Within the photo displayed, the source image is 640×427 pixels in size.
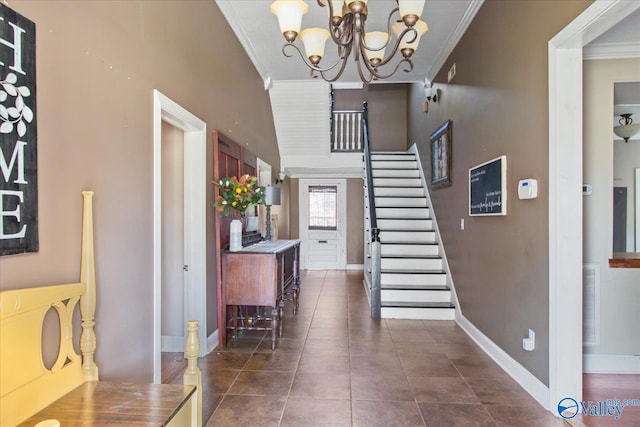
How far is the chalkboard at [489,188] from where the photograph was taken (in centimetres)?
303

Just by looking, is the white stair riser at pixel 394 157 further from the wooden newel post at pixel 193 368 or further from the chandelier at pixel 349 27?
the wooden newel post at pixel 193 368

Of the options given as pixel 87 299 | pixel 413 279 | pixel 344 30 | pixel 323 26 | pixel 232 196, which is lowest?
pixel 413 279

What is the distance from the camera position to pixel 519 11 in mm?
2789

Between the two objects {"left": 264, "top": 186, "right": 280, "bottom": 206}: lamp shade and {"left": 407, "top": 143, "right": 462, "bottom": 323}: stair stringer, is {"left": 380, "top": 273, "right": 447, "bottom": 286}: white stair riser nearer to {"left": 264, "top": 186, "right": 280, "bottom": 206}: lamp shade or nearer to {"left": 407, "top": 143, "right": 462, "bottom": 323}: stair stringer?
{"left": 407, "top": 143, "right": 462, "bottom": 323}: stair stringer

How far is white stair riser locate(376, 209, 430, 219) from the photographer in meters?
6.09

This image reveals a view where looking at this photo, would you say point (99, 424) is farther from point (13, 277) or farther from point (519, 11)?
point (519, 11)

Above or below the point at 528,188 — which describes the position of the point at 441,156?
above

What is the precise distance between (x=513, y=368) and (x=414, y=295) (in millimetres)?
1956

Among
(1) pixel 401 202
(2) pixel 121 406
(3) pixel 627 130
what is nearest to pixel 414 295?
(1) pixel 401 202

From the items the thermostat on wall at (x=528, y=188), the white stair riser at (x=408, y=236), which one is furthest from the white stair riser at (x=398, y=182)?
the thermostat on wall at (x=528, y=188)

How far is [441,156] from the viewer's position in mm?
5102

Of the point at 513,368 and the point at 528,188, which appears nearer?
the point at 528,188

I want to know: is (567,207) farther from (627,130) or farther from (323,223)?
(323,223)

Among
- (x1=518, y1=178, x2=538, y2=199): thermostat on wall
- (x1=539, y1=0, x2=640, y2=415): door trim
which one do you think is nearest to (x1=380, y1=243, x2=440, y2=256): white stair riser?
(x1=518, y1=178, x2=538, y2=199): thermostat on wall
